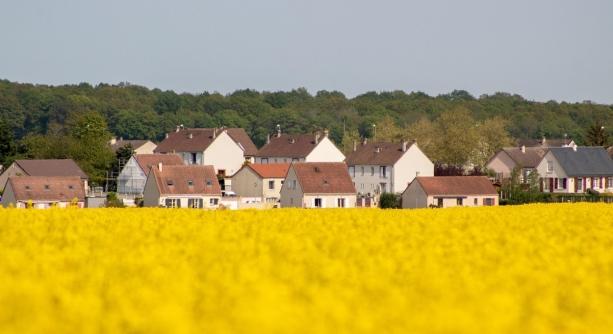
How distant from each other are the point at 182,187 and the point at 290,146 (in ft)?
110

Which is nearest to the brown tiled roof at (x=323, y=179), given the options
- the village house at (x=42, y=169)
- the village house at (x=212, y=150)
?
the village house at (x=42, y=169)

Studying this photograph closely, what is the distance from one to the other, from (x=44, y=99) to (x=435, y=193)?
418ft

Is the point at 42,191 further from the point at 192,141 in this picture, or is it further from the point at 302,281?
the point at 302,281

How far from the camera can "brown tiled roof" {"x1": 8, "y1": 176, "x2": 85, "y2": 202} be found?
7188 cm

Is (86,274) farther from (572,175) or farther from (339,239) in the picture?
(572,175)

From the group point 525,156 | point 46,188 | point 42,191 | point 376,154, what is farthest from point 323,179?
point 525,156

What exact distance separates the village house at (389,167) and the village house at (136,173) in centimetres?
1600

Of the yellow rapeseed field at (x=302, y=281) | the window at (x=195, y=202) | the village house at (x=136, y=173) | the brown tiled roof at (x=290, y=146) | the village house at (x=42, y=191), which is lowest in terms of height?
the yellow rapeseed field at (x=302, y=281)

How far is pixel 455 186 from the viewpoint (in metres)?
74.4

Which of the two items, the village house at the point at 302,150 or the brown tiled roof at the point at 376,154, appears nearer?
the brown tiled roof at the point at 376,154

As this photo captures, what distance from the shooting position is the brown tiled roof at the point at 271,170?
89750 mm

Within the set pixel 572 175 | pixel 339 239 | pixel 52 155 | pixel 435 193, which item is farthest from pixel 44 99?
pixel 339 239

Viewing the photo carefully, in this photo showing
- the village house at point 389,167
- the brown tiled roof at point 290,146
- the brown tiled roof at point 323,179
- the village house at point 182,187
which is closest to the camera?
the village house at point 182,187

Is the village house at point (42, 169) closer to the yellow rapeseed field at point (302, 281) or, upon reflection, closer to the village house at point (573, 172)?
the village house at point (573, 172)
